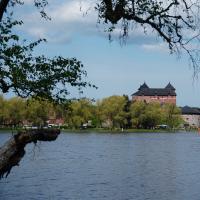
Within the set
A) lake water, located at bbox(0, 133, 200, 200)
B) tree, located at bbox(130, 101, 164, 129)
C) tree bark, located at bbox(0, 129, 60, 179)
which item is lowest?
lake water, located at bbox(0, 133, 200, 200)

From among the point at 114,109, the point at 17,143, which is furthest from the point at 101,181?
the point at 114,109

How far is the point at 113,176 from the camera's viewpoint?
38.0 m

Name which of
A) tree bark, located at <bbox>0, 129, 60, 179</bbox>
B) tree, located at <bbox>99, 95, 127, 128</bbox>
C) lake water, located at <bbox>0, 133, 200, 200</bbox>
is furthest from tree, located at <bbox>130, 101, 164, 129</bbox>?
tree bark, located at <bbox>0, 129, 60, 179</bbox>

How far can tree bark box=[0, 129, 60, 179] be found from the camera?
22.9ft

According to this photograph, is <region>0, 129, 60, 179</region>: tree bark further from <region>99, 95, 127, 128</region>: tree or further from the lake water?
<region>99, 95, 127, 128</region>: tree

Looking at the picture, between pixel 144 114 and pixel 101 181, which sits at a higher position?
pixel 144 114

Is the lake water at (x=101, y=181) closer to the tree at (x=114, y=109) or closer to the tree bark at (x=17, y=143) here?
the tree bark at (x=17, y=143)

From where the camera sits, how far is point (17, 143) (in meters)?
7.06

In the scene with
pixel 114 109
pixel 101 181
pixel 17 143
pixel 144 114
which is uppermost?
pixel 114 109

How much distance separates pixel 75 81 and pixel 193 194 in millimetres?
18040

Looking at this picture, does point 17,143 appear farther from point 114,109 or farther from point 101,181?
point 114,109

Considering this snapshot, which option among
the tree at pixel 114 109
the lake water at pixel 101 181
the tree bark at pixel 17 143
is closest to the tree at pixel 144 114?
the tree at pixel 114 109

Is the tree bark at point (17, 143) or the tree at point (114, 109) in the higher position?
the tree at point (114, 109)

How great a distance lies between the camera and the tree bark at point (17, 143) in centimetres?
699
